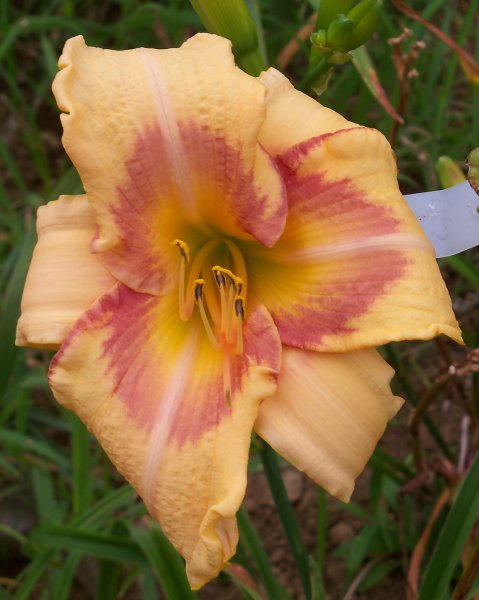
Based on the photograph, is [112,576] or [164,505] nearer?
[164,505]

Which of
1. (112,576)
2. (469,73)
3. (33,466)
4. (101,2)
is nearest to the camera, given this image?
(469,73)

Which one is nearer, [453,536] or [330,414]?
[330,414]

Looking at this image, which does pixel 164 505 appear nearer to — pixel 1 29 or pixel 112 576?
pixel 112 576

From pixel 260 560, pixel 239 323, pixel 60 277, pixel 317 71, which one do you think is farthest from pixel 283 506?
pixel 317 71

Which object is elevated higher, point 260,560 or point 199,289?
point 199,289

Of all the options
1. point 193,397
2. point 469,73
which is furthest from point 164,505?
point 469,73

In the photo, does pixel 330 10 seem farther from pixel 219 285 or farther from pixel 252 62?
pixel 219 285
